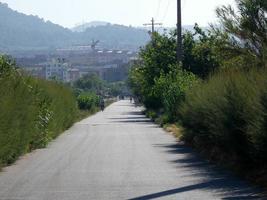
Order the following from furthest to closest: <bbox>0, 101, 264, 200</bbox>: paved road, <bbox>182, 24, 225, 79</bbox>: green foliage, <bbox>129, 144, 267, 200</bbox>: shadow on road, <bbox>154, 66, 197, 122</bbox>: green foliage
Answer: <bbox>182, 24, 225, 79</bbox>: green foliage, <bbox>154, 66, 197, 122</bbox>: green foliage, <bbox>0, 101, 264, 200</bbox>: paved road, <bbox>129, 144, 267, 200</bbox>: shadow on road

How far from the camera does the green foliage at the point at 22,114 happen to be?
18.3m

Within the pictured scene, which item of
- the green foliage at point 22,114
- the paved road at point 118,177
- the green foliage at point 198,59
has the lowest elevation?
the paved road at point 118,177

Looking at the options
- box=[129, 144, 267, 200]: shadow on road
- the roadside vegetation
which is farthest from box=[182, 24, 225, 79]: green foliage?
box=[129, 144, 267, 200]: shadow on road

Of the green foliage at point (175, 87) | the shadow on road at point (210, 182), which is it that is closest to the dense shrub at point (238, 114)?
the shadow on road at point (210, 182)

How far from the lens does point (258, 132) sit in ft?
45.5

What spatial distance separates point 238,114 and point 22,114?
7.88m

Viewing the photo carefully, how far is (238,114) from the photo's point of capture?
1620cm

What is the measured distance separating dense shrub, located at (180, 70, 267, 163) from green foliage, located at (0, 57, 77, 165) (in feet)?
18.0

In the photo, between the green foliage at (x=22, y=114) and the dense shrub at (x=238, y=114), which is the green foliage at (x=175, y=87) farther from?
the dense shrub at (x=238, y=114)

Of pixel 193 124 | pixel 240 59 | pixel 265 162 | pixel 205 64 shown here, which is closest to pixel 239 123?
pixel 265 162

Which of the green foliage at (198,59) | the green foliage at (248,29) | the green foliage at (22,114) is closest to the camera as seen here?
the green foliage at (22,114)

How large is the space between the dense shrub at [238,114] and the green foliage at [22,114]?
216 inches

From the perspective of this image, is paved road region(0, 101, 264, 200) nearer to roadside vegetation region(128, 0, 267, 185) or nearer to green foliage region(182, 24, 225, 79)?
roadside vegetation region(128, 0, 267, 185)

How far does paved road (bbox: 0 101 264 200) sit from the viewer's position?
1307 centimetres
